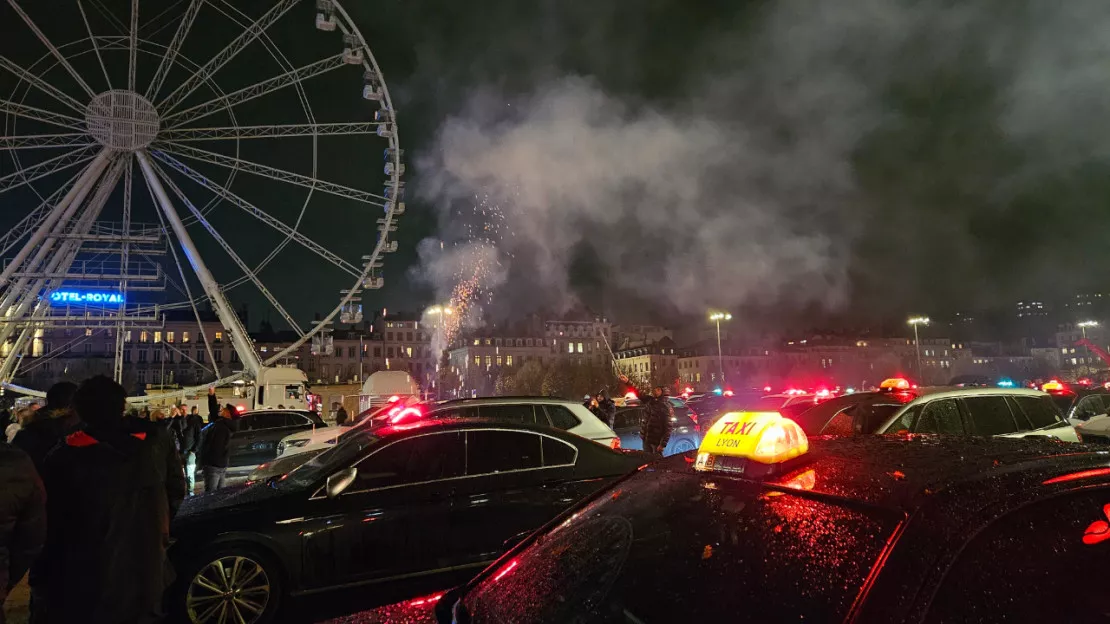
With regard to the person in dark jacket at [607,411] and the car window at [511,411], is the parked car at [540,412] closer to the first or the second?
the car window at [511,411]

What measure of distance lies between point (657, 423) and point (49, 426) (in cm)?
811

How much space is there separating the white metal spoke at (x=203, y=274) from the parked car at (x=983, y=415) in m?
27.1

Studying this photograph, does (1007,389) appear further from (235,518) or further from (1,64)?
(1,64)

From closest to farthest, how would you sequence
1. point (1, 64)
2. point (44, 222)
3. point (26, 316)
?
point (1, 64) < point (44, 222) < point (26, 316)

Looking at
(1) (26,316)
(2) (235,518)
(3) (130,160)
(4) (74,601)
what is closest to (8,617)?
(2) (235,518)

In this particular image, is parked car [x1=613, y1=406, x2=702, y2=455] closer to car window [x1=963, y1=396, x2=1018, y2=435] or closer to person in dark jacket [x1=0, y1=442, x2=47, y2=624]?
car window [x1=963, y1=396, x2=1018, y2=435]

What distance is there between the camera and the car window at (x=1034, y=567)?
59.2 inches

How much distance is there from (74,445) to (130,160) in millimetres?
27646

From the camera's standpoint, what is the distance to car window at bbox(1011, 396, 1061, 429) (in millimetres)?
7793

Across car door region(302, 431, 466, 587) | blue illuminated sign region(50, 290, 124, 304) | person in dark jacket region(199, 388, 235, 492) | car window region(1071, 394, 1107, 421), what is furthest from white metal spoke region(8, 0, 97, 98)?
car window region(1071, 394, 1107, 421)

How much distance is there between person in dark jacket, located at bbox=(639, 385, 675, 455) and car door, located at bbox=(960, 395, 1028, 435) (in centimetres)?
432

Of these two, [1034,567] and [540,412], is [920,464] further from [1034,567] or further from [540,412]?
[540,412]

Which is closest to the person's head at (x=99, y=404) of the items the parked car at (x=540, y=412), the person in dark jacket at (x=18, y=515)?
the person in dark jacket at (x=18, y=515)

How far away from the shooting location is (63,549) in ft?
10.6
